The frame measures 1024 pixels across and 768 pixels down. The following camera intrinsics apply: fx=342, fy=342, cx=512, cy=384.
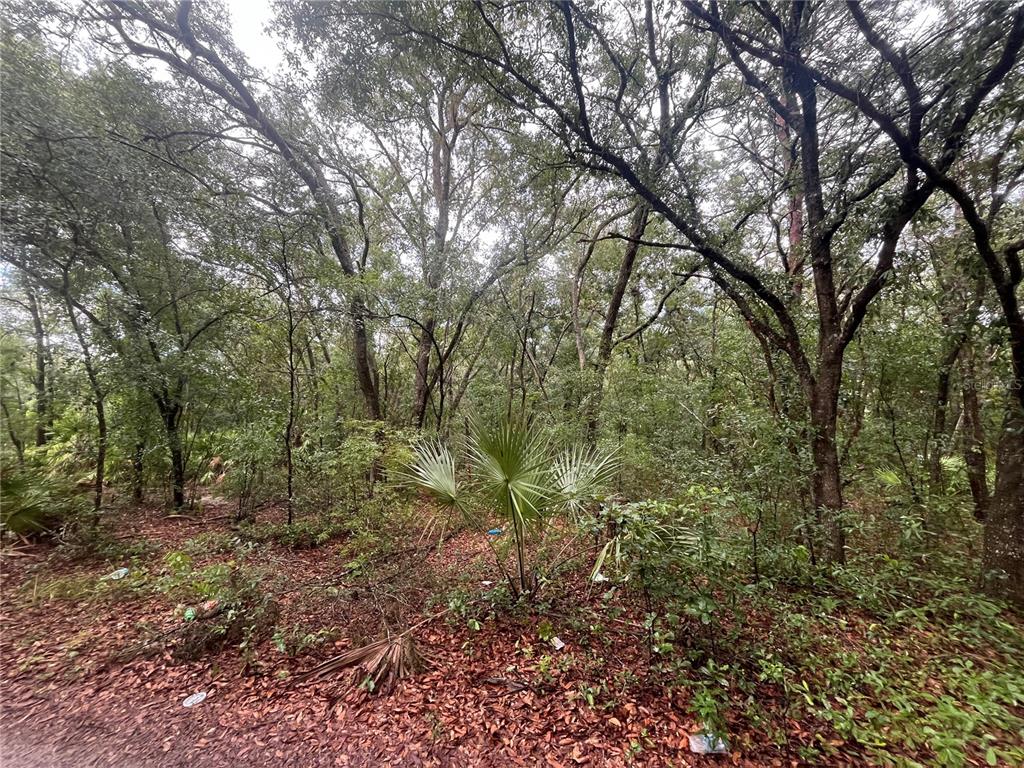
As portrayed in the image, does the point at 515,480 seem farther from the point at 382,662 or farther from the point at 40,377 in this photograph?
the point at 40,377

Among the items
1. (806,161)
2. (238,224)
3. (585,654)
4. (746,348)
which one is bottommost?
(585,654)

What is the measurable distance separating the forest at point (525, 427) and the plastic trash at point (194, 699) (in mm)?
32

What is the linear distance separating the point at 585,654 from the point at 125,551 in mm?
5641

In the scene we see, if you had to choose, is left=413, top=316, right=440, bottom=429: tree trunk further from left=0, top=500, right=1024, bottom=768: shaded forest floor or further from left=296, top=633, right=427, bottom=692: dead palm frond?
left=296, top=633, right=427, bottom=692: dead palm frond

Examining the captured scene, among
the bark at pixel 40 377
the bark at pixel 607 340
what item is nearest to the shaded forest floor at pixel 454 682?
the bark at pixel 607 340

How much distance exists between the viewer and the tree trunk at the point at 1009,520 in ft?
9.42

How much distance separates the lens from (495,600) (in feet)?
10.8

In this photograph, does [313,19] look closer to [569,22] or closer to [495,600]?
[569,22]

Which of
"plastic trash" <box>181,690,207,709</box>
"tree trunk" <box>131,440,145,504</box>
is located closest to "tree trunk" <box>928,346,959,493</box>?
"plastic trash" <box>181,690,207,709</box>

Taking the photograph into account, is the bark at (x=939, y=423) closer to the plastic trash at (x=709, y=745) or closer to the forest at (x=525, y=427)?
the forest at (x=525, y=427)

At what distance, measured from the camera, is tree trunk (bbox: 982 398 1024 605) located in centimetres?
287

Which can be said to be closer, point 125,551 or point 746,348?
point 125,551

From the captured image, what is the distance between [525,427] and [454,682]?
1.98 m

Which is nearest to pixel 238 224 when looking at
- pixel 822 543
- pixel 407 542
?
pixel 407 542
